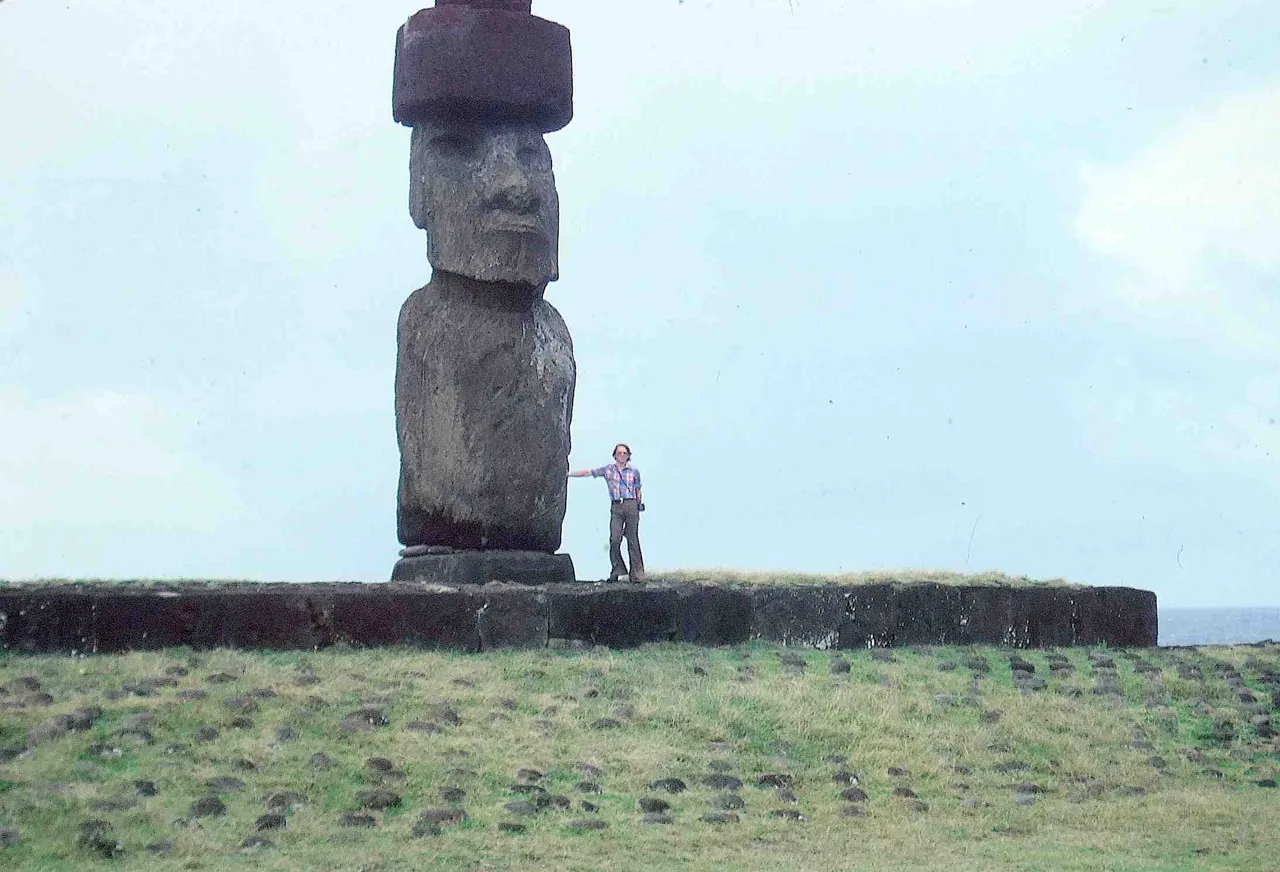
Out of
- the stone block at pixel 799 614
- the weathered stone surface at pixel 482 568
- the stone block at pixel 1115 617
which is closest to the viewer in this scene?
the stone block at pixel 799 614

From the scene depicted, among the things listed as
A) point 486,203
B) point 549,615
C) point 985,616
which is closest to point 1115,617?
point 985,616

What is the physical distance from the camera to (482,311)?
1284 cm

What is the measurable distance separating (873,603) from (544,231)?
11.5 ft

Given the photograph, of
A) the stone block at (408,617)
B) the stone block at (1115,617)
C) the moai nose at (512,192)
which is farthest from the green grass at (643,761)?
the moai nose at (512,192)

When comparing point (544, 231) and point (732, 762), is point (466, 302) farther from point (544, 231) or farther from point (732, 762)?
point (732, 762)

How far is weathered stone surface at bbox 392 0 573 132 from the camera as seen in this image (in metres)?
12.7

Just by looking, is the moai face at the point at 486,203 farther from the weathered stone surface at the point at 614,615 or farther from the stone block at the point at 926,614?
the stone block at the point at 926,614

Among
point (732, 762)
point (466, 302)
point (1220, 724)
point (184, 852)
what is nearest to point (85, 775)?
point (184, 852)

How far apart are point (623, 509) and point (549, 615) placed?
313 centimetres

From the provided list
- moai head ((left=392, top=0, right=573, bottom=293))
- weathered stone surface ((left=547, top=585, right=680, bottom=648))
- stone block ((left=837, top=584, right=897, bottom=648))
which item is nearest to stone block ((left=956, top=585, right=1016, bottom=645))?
stone block ((left=837, top=584, right=897, bottom=648))

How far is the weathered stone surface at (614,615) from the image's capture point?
11.3 metres

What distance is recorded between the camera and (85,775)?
26.0 feet

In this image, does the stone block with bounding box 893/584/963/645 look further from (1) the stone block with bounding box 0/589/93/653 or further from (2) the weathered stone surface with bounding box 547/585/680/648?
(1) the stone block with bounding box 0/589/93/653

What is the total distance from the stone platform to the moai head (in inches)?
97.4
